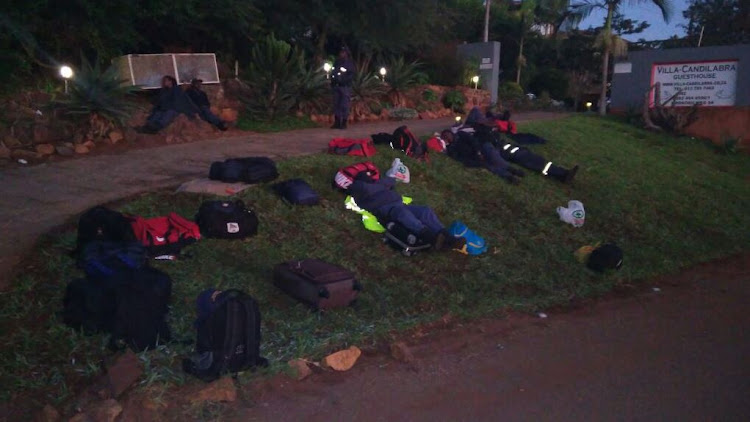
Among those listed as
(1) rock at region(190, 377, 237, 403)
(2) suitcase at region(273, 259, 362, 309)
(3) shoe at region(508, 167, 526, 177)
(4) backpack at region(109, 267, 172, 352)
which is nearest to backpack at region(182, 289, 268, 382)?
(1) rock at region(190, 377, 237, 403)

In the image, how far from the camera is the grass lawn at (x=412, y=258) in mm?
5180

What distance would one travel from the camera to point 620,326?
21.7 feet

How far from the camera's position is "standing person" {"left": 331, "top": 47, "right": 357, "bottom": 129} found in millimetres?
13430

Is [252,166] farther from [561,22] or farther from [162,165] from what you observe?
[561,22]

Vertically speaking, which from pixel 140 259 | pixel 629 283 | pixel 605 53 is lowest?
pixel 629 283

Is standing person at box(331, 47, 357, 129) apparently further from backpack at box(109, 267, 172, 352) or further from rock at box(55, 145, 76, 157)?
backpack at box(109, 267, 172, 352)

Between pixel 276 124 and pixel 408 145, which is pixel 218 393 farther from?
pixel 276 124

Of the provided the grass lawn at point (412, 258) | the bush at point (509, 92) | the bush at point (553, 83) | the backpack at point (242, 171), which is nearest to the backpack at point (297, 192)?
the grass lawn at point (412, 258)

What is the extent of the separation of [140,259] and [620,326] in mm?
4389

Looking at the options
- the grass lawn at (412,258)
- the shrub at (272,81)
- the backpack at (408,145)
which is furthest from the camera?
the shrub at (272,81)

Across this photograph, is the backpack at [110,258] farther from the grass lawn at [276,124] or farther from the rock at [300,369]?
the grass lawn at [276,124]

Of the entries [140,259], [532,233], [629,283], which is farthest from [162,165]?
[629,283]

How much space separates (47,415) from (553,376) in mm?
3486

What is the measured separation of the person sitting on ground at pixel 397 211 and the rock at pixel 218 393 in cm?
355
